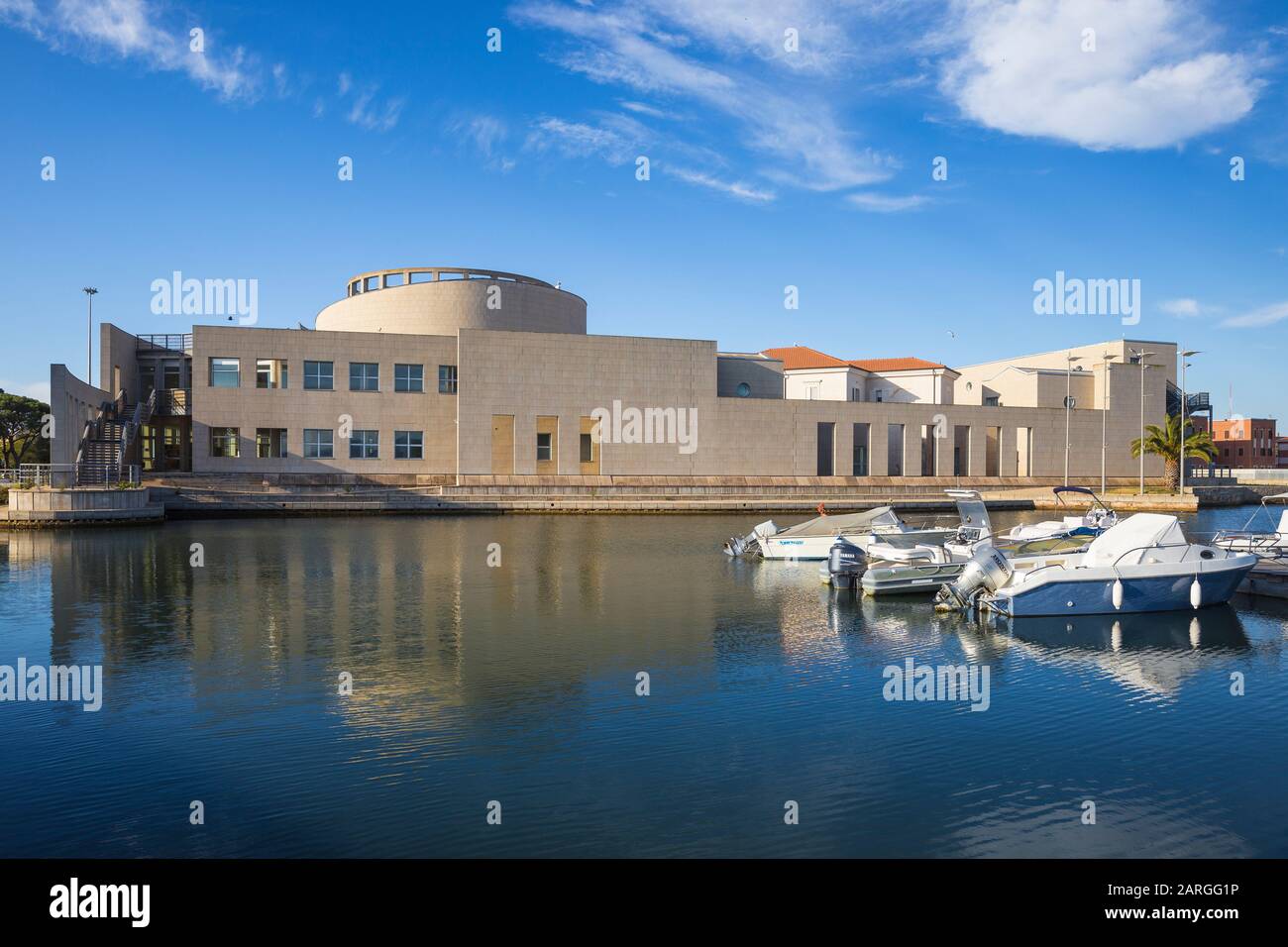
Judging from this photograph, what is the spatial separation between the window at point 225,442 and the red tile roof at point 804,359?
4129 cm

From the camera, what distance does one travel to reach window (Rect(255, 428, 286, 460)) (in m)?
54.6

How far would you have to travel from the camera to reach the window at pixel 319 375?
5531 cm

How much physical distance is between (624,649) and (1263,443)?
136500 mm

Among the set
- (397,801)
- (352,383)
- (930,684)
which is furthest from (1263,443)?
(397,801)

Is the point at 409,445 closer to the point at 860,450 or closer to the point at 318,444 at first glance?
the point at 318,444

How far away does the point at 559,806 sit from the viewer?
8477mm

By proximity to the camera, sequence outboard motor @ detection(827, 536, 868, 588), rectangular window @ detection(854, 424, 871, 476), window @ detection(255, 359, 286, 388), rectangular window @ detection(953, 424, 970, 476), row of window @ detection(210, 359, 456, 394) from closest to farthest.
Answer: outboard motor @ detection(827, 536, 868, 588) < row of window @ detection(210, 359, 456, 394) < window @ detection(255, 359, 286, 388) < rectangular window @ detection(854, 424, 871, 476) < rectangular window @ detection(953, 424, 970, 476)

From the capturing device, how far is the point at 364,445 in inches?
2205

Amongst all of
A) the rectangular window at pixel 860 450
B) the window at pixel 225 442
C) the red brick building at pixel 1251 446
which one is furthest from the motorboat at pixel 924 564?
the red brick building at pixel 1251 446

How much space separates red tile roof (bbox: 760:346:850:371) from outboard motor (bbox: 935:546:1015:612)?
180 feet

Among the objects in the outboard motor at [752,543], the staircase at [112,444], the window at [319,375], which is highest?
the window at [319,375]

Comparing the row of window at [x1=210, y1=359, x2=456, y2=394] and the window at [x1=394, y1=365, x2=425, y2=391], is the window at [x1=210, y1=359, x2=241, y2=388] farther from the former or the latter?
the window at [x1=394, y1=365, x2=425, y2=391]

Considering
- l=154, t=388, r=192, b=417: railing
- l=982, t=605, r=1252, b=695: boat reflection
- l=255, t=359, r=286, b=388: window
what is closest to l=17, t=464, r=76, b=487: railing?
l=255, t=359, r=286, b=388: window

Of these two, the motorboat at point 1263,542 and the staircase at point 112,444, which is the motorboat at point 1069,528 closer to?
the motorboat at point 1263,542
